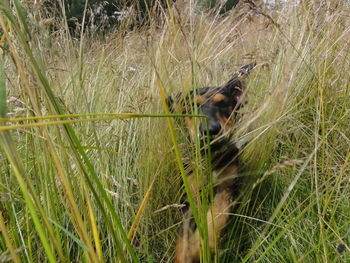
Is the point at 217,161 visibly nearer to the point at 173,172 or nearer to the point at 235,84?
the point at 173,172

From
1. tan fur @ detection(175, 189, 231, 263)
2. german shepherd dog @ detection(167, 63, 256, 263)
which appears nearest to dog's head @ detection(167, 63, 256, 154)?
german shepherd dog @ detection(167, 63, 256, 263)

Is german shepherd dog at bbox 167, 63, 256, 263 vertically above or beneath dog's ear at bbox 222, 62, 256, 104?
beneath

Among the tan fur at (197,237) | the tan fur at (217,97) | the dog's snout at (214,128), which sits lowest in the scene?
the tan fur at (197,237)

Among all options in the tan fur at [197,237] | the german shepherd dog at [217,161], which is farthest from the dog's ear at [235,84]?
the tan fur at [197,237]

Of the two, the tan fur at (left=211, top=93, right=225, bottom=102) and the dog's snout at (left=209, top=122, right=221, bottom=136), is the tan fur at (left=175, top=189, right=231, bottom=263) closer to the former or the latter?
the dog's snout at (left=209, top=122, right=221, bottom=136)

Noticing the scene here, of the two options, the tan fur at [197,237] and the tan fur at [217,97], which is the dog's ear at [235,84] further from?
the tan fur at [197,237]

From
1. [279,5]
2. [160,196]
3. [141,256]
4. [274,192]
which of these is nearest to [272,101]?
[274,192]

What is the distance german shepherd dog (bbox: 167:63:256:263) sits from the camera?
1.01 m

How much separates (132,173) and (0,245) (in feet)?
1.59

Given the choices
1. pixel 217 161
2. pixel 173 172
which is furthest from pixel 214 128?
pixel 173 172

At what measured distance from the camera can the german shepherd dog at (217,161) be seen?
3.33 feet

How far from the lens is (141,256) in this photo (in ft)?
3.76

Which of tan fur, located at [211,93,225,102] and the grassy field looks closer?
the grassy field

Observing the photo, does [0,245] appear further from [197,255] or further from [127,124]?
[127,124]
